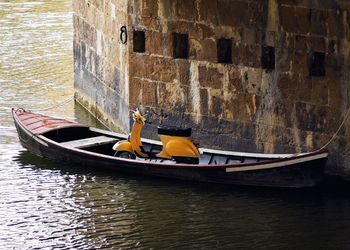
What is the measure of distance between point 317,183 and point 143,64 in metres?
4.25

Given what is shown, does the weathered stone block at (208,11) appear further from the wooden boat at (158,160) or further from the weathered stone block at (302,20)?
the wooden boat at (158,160)

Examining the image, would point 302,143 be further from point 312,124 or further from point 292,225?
point 292,225

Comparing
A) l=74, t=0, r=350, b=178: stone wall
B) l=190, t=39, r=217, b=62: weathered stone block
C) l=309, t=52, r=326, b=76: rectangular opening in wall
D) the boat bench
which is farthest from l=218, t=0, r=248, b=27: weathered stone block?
the boat bench

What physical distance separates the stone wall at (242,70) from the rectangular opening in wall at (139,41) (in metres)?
0.02

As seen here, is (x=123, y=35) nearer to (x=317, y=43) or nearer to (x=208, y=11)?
(x=208, y=11)

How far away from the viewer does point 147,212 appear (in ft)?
72.3

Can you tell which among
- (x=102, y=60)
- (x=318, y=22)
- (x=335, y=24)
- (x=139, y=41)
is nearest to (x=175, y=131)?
(x=139, y=41)

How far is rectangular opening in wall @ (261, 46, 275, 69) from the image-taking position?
2336 cm

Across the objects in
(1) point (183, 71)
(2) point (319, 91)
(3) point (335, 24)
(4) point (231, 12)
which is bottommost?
(2) point (319, 91)

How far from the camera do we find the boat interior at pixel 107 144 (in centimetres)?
2338

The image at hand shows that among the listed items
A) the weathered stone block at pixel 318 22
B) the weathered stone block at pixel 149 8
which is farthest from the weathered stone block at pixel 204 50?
the weathered stone block at pixel 318 22

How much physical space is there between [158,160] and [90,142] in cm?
169

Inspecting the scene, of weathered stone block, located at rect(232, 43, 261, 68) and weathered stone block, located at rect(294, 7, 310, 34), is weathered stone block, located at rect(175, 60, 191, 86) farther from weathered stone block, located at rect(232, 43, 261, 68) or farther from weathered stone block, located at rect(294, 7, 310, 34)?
weathered stone block, located at rect(294, 7, 310, 34)

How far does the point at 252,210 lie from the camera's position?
2208 cm
